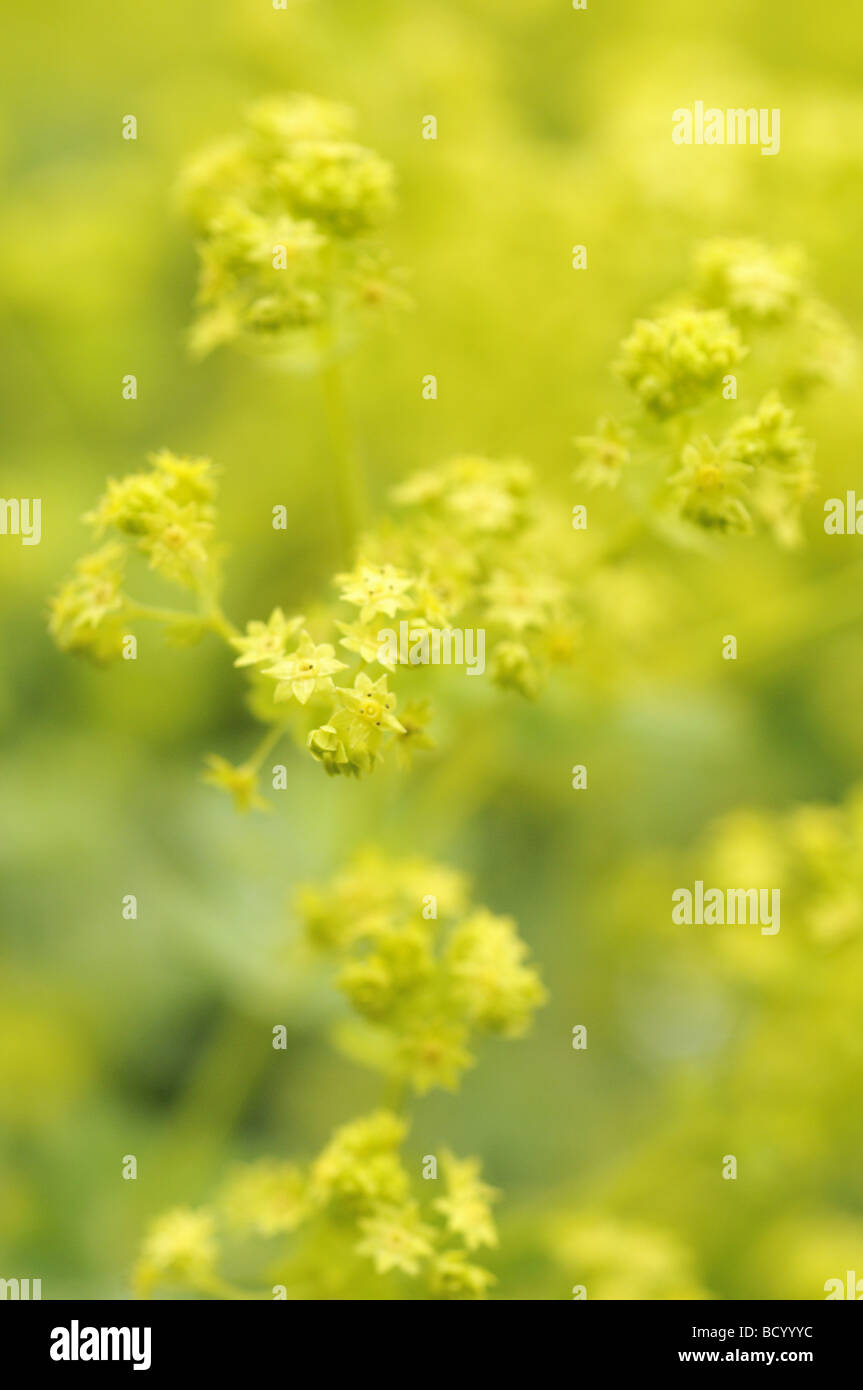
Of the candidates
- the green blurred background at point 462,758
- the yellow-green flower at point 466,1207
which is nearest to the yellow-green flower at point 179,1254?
the yellow-green flower at point 466,1207

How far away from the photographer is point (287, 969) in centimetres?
285

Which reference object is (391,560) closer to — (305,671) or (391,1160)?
(305,671)

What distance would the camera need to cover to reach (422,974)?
7.11ft

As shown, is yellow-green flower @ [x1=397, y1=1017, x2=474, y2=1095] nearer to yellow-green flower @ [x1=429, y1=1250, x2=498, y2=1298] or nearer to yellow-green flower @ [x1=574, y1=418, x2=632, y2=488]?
yellow-green flower @ [x1=429, y1=1250, x2=498, y2=1298]

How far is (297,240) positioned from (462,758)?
1116 millimetres

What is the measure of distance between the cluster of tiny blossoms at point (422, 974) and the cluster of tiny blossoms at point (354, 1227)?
118 mm

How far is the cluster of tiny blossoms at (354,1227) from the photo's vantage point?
2035 mm

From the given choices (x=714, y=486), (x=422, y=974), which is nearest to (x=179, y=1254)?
(x=422, y=974)

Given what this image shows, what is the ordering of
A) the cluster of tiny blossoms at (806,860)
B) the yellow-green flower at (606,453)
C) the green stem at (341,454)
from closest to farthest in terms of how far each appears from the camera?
the yellow-green flower at (606,453) < the green stem at (341,454) < the cluster of tiny blossoms at (806,860)

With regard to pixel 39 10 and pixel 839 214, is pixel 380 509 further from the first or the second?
pixel 39 10

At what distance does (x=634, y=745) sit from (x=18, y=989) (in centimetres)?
142

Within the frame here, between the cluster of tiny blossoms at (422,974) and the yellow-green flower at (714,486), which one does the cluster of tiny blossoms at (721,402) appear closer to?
the yellow-green flower at (714,486)

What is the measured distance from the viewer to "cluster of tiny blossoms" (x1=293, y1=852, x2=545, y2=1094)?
215 cm
